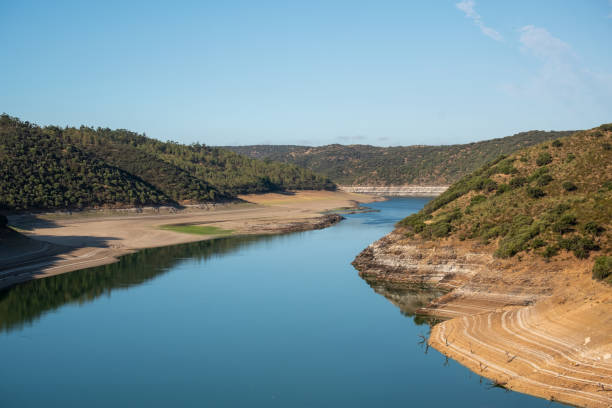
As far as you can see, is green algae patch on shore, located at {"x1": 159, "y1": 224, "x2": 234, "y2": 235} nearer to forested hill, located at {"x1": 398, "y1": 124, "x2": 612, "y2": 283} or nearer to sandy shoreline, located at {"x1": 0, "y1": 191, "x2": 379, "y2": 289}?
sandy shoreline, located at {"x1": 0, "y1": 191, "x2": 379, "y2": 289}

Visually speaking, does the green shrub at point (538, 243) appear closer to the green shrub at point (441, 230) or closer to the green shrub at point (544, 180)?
the green shrub at point (441, 230)

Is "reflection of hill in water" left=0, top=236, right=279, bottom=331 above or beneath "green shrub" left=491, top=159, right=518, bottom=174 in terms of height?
beneath

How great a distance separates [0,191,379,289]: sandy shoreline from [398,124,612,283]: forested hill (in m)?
36.7

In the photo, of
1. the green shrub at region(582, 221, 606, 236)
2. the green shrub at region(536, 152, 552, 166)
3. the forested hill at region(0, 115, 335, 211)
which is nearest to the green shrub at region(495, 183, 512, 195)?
the green shrub at region(536, 152, 552, 166)

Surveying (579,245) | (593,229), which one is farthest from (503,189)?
(579,245)

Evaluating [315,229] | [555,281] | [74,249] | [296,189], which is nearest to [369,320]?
[555,281]

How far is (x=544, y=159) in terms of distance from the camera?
58.2 m

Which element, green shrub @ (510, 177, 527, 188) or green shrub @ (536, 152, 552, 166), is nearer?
green shrub @ (510, 177, 527, 188)

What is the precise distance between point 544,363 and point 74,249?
55.9 meters

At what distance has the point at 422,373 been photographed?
90.6ft

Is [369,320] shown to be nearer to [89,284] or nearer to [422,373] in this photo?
[422,373]

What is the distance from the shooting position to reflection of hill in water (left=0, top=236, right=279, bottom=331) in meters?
40.1

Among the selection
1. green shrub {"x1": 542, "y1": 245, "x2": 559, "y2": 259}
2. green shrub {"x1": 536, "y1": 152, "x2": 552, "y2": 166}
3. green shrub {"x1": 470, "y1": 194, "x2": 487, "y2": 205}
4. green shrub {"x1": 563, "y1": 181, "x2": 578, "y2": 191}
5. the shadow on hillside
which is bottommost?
the shadow on hillside

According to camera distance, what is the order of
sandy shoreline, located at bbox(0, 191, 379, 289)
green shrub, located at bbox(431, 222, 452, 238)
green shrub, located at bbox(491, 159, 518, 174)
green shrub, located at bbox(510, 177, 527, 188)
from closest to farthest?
green shrub, located at bbox(431, 222, 452, 238) → sandy shoreline, located at bbox(0, 191, 379, 289) → green shrub, located at bbox(510, 177, 527, 188) → green shrub, located at bbox(491, 159, 518, 174)
